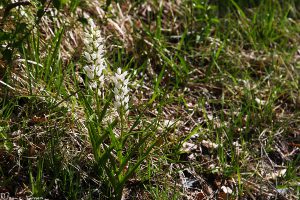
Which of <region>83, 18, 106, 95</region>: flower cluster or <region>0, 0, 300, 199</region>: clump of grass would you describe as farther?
<region>0, 0, 300, 199</region>: clump of grass

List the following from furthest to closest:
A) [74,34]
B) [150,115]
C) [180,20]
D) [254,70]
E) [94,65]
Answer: [180,20] → [254,70] → [74,34] → [150,115] → [94,65]

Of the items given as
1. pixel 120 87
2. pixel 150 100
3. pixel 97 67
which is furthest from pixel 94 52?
Result: pixel 150 100

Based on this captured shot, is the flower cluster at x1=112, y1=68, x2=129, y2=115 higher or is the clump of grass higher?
the flower cluster at x1=112, y1=68, x2=129, y2=115

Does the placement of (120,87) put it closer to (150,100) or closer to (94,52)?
(94,52)

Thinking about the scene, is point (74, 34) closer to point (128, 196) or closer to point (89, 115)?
point (89, 115)

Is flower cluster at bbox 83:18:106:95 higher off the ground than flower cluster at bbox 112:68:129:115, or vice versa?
flower cluster at bbox 83:18:106:95

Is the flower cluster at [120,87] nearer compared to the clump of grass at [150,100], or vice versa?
the flower cluster at [120,87]

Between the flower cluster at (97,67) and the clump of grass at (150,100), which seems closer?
the flower cluster at (97,67)

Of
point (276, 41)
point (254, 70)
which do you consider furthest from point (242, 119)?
point (276, 41)

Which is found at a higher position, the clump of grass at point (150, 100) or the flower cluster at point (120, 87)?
the flower cluster at point (120, 87)

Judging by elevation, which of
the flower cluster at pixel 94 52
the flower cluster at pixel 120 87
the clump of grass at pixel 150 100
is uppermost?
the flower cluster at pixel 94 52

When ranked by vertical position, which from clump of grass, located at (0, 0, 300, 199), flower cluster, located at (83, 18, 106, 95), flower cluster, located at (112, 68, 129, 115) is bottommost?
clump of grass, located at (0, 0, 300, 199)
